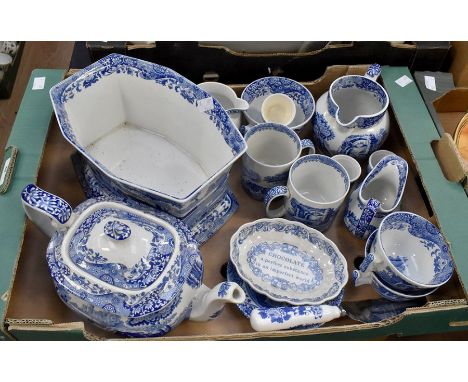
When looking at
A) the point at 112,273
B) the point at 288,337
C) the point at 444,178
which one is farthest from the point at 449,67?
the point at 112,273

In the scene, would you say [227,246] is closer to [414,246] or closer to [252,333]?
[252,333]

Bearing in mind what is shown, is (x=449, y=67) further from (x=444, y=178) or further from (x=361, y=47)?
(x=444, y=178)

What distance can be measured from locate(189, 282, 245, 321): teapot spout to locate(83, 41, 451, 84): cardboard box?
17.5 inches

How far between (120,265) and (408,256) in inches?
18.8

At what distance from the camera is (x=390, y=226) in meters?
0.85

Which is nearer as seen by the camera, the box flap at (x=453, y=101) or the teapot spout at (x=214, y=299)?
the teapot spout at (x=214, y=299)

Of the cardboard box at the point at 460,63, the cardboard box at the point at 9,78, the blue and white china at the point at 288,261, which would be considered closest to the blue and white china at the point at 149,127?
the blue and white china at the point at 288,261

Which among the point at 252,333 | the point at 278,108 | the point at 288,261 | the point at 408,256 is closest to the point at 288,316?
the point at 252,333

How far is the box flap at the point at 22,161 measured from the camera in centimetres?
72

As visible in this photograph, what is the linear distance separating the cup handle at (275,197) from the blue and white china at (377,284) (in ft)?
0.49

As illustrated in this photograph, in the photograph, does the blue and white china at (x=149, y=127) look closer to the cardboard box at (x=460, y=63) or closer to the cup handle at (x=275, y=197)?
the cup handle at (x=275, y=197)

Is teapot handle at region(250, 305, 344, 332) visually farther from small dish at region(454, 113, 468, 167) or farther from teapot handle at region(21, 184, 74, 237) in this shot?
small dish at region(454, 113, 468, 167)

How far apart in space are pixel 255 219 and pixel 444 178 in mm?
321

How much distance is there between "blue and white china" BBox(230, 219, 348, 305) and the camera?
31.9 inches
